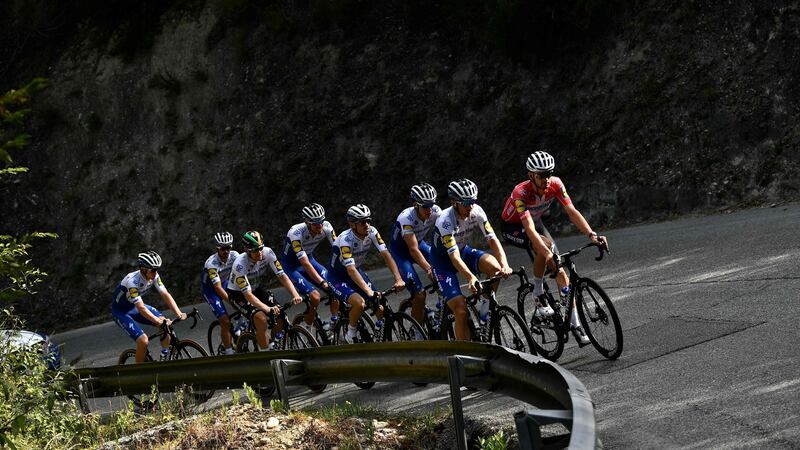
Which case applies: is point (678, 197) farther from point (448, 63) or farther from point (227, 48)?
point (227, 48)

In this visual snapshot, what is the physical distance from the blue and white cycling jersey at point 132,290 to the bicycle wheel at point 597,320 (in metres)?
Result: 7.02

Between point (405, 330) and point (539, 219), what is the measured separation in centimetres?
203

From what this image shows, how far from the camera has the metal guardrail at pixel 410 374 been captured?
476 cm

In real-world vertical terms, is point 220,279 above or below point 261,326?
above

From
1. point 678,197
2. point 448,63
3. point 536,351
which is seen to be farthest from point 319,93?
point 536,351

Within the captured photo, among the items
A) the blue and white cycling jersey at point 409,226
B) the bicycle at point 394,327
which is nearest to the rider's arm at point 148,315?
the bicycle at point 394,327

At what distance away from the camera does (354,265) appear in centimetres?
1260

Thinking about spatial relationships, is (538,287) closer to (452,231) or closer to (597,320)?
(597,320)

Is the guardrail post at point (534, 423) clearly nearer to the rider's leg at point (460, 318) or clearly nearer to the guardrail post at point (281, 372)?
the guardrail post at point (281, 372)

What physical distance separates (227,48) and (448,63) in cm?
789

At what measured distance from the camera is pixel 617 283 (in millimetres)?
14531

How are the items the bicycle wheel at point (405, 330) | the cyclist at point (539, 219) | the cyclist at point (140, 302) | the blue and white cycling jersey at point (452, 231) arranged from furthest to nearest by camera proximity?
the cyclist at point (140, 302)
the bicycle wheel at point (405, 330)
the blue and white cycling jersey at point (452, 231)
the cyclist at point (539, 219)

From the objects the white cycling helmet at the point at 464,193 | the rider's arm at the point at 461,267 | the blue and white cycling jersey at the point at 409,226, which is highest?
the white cycling helmet at the point at 464,193

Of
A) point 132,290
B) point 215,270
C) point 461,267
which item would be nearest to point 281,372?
point 461,267
